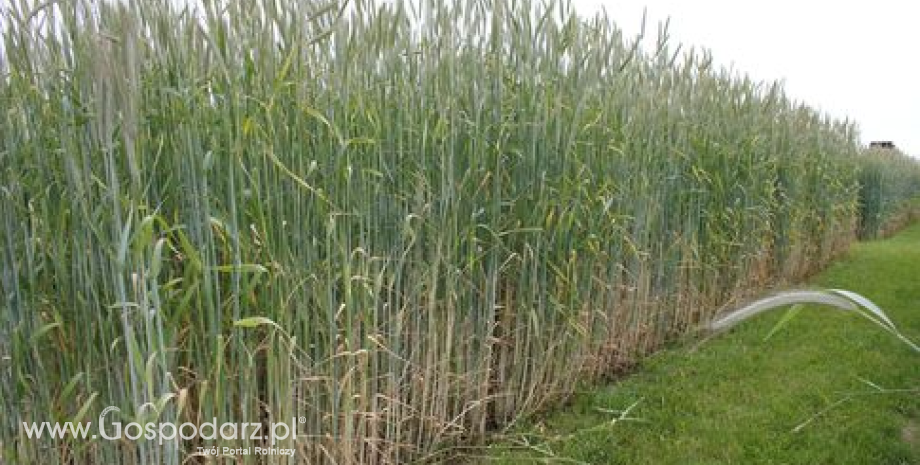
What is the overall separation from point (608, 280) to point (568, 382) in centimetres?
57

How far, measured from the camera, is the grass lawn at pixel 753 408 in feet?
8.86

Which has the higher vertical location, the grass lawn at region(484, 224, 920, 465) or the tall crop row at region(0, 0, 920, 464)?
the tall crop row at region(0, 0, 920, 464)

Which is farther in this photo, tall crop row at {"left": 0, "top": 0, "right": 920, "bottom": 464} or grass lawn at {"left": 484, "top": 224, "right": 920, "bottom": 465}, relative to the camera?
grass lawn at {"left": 484, "top": 224, "right": 920, "bottom": 465}

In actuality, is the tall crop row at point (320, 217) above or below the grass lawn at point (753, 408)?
above

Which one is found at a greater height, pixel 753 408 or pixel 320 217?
pixel 320 217

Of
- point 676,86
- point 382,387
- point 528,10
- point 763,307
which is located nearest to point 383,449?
point 382,387

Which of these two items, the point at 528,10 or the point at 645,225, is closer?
the point at 528,10

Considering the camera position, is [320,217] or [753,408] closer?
[320,217]

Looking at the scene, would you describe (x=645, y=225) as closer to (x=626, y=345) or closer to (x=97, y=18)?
(x=626, y=345)

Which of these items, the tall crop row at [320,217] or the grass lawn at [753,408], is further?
the grass lawn at [753,408]

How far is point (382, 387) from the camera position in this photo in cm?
228

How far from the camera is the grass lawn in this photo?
2.70m

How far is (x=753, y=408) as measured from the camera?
320 cm

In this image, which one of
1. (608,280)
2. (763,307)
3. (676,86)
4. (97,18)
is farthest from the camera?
(676,86)
